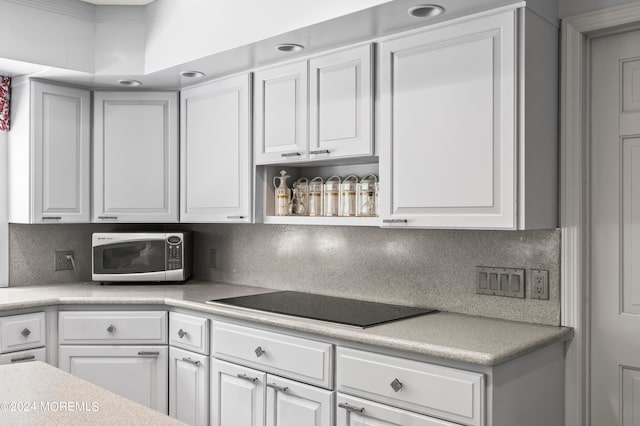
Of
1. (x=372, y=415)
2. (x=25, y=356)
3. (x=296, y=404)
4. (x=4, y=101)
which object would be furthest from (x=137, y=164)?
(x=372, y=415)

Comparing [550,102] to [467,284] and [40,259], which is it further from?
[40,259]

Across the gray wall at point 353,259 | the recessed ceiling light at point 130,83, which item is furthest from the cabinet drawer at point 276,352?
the recessed ceiling light at point 130,83

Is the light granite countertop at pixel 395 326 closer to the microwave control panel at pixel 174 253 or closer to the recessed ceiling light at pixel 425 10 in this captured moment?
the microwave control panel at pixel 174 253

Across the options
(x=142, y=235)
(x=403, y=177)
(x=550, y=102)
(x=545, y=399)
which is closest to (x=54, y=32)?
(x=142, y=235)

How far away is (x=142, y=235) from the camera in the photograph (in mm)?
3502

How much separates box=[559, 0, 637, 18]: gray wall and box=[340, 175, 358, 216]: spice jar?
1.14 metres

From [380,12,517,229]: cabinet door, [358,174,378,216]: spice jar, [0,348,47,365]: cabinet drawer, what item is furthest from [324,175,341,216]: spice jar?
[0,348,47,365]: cabinet drawer

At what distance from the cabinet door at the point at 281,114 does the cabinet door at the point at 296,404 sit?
1.06 metres

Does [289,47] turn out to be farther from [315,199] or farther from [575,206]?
[575,206]

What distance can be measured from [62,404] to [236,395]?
53.9 inches

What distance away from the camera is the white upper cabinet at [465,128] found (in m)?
2.11

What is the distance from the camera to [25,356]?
9.60ft

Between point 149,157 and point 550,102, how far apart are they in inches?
89.8

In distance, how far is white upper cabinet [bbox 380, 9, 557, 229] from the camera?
83.2 inches
